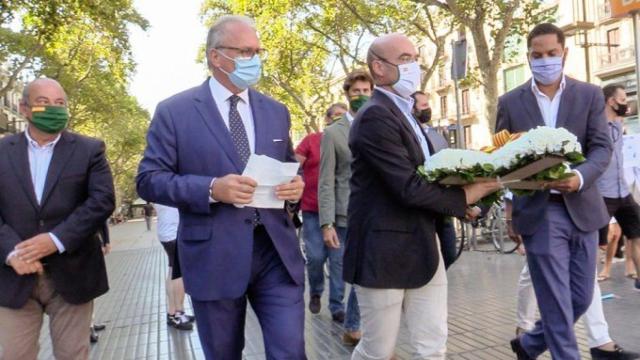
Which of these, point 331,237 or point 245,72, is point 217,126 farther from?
point 331,237

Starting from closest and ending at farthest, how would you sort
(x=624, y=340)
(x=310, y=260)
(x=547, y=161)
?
(x=547, y=161), (x=624, y=340), (x=310, y=260)

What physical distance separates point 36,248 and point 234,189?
138 centimetres

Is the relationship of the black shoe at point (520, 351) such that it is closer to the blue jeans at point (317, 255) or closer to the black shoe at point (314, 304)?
the blue jeans at point (317, 255)

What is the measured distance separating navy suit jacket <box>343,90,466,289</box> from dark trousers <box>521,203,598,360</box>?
0.92m

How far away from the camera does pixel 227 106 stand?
301 cm

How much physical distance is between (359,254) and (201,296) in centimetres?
80

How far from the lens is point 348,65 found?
90.0 feet

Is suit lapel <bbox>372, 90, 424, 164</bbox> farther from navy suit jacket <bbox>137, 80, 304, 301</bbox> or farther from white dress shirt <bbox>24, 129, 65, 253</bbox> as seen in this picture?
white dress shirt <bbox>24, 129, 65, 253</bbox>

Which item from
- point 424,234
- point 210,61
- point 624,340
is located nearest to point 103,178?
point 210,61

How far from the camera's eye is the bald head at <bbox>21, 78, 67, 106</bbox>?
3506mm

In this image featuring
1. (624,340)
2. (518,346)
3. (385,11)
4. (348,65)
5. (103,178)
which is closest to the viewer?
(103,178)

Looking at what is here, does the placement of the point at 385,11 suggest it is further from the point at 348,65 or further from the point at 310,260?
the point at 310,260

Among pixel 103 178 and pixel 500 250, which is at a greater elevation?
pixel 103 178

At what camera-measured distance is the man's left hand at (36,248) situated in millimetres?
3217
